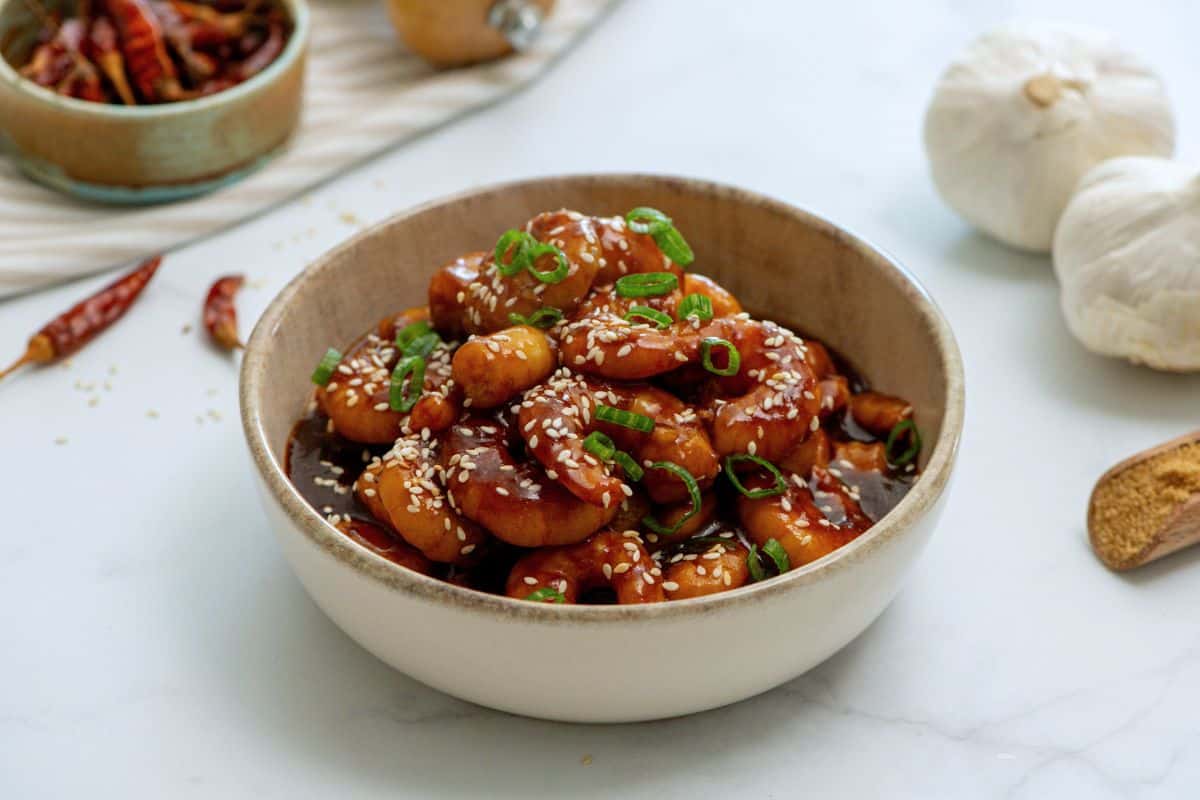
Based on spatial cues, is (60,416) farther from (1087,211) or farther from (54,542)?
(1087,211)

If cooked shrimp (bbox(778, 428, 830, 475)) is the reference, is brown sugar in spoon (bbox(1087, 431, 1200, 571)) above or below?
below

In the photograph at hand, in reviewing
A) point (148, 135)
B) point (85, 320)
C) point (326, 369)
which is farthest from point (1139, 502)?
point (148, 135)

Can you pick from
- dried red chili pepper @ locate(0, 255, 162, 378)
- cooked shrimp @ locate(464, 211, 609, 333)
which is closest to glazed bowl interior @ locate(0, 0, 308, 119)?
dried red chili pepper @ locate(0, 255, 162, 378)

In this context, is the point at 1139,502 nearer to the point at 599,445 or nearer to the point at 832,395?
the point at 832,395

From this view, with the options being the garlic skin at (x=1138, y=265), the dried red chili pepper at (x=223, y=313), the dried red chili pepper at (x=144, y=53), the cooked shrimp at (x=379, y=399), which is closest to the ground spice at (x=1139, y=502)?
the garlic skin at (x=1138, y=265)

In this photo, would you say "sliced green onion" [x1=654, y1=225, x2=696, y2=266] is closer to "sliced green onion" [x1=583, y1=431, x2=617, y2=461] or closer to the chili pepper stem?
"sliced green onion" [x1=583, y1=431, x2=617, y2=461]
